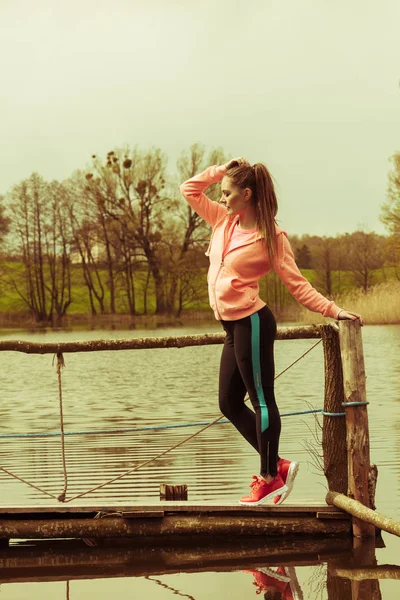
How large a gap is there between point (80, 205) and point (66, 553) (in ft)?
170

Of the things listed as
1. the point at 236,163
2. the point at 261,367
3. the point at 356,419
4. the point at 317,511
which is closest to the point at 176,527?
the point at 317,511

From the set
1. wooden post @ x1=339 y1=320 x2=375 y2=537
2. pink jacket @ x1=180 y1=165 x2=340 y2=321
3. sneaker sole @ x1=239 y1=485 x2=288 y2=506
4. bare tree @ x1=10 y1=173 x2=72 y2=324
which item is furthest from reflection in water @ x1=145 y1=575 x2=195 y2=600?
bare tree @ x1=10 y1=173 x2=72 y2=324

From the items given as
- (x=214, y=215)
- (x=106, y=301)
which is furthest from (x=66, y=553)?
(x=106, y=301)

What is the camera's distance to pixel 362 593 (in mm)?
4355

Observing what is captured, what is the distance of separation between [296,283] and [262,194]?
463 mm

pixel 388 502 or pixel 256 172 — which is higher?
pixel 256 172

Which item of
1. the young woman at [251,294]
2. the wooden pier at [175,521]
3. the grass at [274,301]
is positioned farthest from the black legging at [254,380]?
the grass at [274,301]

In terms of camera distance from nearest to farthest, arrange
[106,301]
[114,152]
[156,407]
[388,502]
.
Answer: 1. [388,502]
2. [156,407]
3. [114,152]
4. [106,301]

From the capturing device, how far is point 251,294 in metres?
5.00

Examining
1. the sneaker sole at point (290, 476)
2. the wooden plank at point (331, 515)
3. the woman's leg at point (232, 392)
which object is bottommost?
the wooden plank at point (331, 515)

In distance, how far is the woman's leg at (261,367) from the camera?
5008mm

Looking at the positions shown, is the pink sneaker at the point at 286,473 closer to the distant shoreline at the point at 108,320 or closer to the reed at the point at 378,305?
the reed at the point at 378,305

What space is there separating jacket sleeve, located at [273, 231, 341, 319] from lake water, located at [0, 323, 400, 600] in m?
1.13

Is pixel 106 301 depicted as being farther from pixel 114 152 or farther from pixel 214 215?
pixel 214 215
